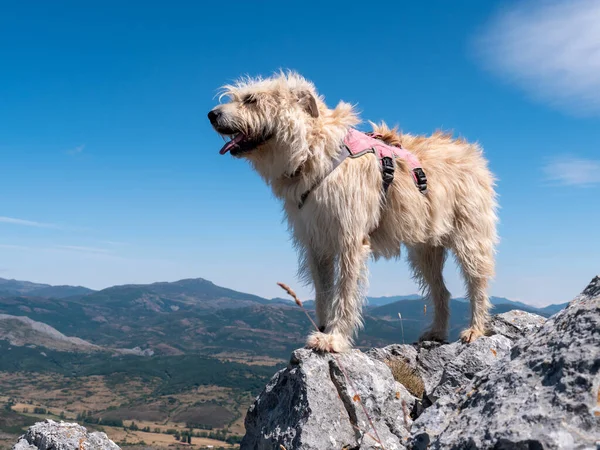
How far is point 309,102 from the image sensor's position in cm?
607

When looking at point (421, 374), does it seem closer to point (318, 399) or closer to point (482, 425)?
point (318, 399)

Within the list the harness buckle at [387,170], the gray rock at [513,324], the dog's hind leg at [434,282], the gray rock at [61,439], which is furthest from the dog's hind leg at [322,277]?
the gray rock at [61,439]

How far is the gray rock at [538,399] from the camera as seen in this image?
88.6 inches

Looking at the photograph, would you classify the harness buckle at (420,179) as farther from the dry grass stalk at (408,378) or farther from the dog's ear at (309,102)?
the dry grass stalk at (408,378)

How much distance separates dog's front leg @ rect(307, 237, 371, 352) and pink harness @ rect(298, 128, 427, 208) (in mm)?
853

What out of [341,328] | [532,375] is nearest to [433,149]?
[341,328]

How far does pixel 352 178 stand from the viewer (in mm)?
6055

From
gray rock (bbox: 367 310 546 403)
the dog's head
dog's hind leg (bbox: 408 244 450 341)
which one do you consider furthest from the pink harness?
gray rock (bbox: 367 310 546 403)

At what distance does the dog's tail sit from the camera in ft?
24.7

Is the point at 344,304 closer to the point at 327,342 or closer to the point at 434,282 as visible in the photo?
the point at 327,342

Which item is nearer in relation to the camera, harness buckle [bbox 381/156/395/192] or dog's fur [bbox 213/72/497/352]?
dog's fur [bbox 213/72/497/352]

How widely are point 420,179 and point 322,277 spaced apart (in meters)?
1.94

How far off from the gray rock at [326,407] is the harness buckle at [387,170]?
223cm

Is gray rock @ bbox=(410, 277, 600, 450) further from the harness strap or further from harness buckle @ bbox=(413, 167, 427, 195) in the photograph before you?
harness buckle @ bbox=(413, 167, 427, 195)
